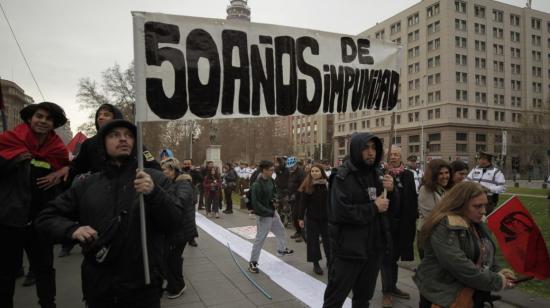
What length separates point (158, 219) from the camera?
2268 millimetres

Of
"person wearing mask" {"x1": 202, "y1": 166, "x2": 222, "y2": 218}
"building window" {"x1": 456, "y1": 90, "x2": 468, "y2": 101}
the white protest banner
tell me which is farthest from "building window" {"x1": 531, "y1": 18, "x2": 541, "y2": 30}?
the white protest banner

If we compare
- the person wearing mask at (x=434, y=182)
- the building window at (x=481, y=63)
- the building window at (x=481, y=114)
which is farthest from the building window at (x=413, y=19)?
the person wearing mask at (x=434, y=182)

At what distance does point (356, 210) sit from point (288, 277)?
294 centimetres

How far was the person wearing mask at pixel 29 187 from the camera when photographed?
3178 mm

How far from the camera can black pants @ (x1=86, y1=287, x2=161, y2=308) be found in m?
2.21

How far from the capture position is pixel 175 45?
288cm

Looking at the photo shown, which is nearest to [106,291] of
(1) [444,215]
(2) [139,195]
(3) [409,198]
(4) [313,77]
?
(2) [139,195]

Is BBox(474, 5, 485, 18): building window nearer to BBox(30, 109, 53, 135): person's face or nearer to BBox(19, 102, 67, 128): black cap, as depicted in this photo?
BBox(19, 102, 67, 128): black cap

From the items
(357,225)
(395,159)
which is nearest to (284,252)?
(395,159)

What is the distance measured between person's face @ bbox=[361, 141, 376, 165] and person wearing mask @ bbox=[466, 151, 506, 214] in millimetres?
4691

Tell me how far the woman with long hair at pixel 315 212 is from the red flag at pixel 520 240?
2.58m

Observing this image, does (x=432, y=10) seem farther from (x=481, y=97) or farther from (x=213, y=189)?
(x=213, y=189)

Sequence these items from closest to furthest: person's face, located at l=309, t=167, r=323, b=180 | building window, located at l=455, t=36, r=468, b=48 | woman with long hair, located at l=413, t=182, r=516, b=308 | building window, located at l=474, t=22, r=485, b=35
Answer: woman with long hair, located at l=413, t=182, r=516, b=308, person's face, located at l=309, t=167, r=323, b=180, building window, located at l=455, t=36, r=468, b=48, building window, located at l=474, t=22, r=485, b=35

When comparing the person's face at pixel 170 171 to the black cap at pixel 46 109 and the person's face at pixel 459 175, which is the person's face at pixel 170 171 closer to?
the black cap at pixel 46 109
